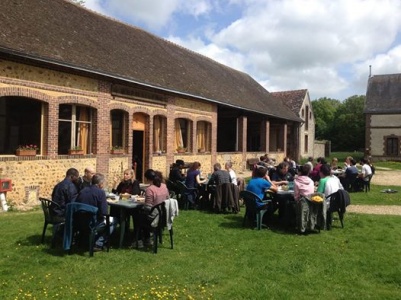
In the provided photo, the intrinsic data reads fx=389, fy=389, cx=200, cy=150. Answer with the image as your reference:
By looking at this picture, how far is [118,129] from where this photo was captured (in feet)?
46.4

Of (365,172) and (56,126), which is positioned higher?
(56,126)

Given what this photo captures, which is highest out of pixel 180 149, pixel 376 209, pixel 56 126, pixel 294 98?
pixel 294 98

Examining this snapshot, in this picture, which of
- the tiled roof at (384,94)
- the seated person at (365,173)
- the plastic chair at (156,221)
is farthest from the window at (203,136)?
the tiled roof at (384,94)

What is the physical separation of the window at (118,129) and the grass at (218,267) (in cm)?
624

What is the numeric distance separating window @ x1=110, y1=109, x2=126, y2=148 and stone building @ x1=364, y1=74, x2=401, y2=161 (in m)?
30.1

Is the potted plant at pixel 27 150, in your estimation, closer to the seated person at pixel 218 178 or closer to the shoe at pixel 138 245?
the seated person at pixel 218 178

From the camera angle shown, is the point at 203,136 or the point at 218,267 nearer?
the point at 218,267

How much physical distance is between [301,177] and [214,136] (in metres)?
11.9

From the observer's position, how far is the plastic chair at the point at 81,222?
592 cm

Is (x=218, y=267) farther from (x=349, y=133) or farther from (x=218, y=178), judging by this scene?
(x=349, y=133)

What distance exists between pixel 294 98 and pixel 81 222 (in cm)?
3249

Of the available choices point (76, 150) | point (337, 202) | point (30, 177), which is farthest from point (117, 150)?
point (337, 202)

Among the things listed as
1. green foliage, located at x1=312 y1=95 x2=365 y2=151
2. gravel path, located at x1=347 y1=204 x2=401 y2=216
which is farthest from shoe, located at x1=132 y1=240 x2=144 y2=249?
green foliage, located at x1=312 y1=95 x2=365 y2=151

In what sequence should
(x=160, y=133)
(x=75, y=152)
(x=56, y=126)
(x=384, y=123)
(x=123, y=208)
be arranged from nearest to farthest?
(x=123, y=208) < (x=56, y=126) < (x=75, y=152) < (x=160, y=133) < (x=384, y=123)
